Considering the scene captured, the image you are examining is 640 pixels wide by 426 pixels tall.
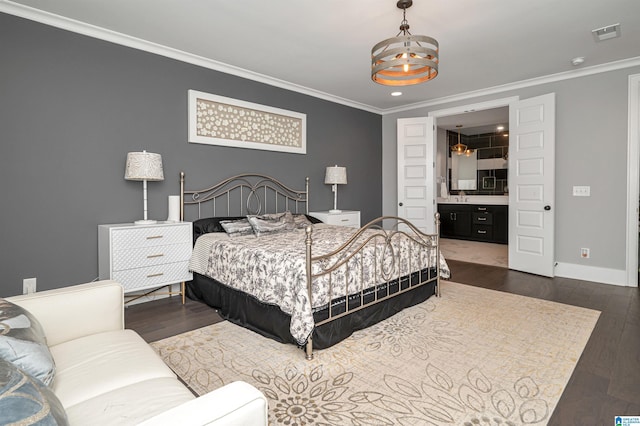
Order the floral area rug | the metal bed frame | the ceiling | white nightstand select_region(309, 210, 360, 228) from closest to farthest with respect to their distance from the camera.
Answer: the floral area rug < the metal bed frame < the ceiling < white nightstand select_region(309, 210, 360, 228)

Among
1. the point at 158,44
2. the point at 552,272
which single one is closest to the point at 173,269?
the point at 158,44

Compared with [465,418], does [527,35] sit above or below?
above

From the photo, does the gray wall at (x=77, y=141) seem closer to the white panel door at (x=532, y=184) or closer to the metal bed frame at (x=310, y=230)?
the metal bed frame at (x=310, y=230)

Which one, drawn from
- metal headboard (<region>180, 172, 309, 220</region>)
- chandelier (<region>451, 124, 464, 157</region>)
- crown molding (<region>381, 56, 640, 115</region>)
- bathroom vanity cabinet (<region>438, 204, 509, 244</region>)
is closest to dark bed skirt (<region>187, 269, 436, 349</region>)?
metal headboard (<region>180, 172, 309, 220</region>)

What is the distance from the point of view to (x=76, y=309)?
5.44ft

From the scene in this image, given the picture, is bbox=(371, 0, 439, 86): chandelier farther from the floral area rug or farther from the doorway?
the doorway

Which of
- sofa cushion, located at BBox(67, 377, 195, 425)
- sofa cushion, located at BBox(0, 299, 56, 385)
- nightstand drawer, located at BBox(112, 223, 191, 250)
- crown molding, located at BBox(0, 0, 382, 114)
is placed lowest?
sofa cushion, located at BBox(67, 377, 195, 425)

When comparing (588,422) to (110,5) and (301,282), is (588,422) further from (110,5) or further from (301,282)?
(110,5)

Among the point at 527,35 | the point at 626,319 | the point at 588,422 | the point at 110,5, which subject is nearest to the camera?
the point at 588,422

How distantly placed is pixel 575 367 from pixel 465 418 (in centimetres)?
103

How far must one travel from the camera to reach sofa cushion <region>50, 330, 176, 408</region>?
1.21m

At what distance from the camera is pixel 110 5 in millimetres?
2811

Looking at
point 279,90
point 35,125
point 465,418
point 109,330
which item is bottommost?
point 465,418

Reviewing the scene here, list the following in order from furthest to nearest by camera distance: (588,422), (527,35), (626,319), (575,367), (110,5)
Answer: (527,35), (626,319), (110,5), (575,367), (588,422)
